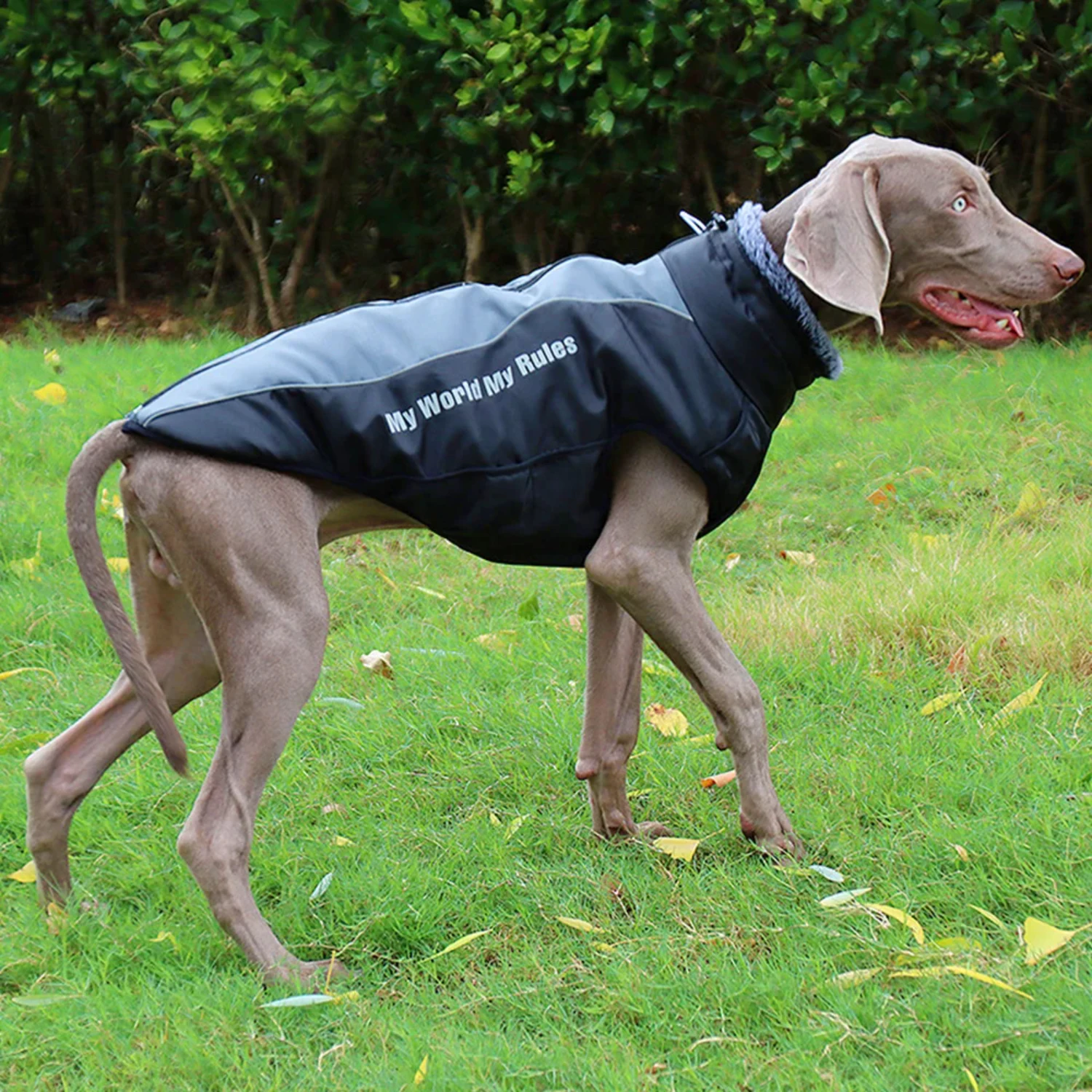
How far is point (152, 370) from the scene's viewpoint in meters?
7.18

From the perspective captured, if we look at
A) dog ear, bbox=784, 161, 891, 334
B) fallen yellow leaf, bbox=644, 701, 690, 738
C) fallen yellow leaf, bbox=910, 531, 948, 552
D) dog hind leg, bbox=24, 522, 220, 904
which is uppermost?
dog ear, bbox=784, 161, 891, 334

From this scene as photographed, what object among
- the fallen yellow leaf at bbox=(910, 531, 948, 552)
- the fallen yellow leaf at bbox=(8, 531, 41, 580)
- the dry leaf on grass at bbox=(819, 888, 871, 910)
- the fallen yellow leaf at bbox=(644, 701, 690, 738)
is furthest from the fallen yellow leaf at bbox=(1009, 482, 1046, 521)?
the fallen yellow leaf at bbox=(8, 531, 41, 580)

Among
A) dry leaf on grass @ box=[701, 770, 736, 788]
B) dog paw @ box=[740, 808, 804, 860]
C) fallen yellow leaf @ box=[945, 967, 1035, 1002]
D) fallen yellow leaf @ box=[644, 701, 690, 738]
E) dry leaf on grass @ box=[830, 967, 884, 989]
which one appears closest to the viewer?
fallen yellow leaf @ box=[945, 967, 1035, 1002]

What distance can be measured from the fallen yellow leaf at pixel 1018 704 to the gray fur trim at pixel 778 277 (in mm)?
1167

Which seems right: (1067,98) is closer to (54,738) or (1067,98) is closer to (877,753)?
(877,753)

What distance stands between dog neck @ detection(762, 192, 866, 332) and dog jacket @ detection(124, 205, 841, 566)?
46 mm

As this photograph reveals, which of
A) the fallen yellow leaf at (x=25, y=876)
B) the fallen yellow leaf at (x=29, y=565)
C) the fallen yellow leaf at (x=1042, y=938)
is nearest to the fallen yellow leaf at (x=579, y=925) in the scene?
the fallen yellow leaf at (x=1042, y=938)

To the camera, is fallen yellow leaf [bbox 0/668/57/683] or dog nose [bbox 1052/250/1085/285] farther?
fallen yellow leaf [bbox 0/668/57/683]

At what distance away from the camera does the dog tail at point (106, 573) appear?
9.28 feet

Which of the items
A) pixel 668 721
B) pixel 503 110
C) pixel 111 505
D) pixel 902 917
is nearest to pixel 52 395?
pixel 111 505

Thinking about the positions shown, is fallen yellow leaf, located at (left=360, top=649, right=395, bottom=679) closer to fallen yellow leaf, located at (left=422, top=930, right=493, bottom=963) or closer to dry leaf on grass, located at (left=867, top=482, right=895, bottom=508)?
fallen yellow leaf, located at (left=422, top=930, right=493, bottom=963)

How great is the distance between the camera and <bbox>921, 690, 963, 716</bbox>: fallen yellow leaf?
3.88 m

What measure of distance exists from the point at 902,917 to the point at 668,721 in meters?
1.23

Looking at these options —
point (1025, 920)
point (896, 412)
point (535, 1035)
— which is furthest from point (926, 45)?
point (535, 1035)
